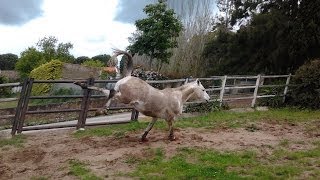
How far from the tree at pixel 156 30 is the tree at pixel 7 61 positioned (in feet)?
154

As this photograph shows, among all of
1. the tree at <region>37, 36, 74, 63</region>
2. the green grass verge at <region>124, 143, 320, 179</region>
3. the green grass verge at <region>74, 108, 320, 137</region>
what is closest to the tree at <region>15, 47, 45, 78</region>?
the tree at <region>37, 36, 74, 63</region>

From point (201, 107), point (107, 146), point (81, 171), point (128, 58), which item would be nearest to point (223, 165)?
point (81, 171)

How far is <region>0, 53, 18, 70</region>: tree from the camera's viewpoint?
7338 cm

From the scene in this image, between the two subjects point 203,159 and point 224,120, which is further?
point 224,120

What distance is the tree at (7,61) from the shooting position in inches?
2889

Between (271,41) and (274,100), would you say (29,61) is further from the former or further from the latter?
(274,100)

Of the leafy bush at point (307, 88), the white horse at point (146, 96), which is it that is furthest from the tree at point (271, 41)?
the white horse at point (146, 96)

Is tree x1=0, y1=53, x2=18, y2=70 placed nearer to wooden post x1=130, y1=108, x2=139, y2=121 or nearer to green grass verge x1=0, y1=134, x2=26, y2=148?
wooden post x1=130, y1=108, x2=139, y2=121

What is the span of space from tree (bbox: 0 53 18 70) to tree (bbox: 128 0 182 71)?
46.9 m

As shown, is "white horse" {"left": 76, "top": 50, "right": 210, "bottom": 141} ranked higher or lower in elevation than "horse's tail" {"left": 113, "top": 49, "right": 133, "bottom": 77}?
lower

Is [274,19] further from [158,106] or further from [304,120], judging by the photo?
[158,106]

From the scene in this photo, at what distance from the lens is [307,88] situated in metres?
17.9

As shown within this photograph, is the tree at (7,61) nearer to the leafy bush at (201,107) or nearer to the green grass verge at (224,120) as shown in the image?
the leafy bush at (201,107)

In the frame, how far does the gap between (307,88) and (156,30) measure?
13.3m
